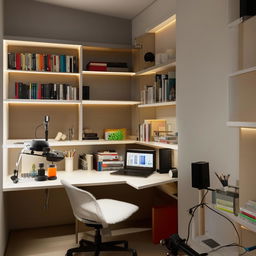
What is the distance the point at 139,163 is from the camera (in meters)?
3.61

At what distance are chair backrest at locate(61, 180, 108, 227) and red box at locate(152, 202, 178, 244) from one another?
0.77 meters

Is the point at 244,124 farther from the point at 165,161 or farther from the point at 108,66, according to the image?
the point at 108,66

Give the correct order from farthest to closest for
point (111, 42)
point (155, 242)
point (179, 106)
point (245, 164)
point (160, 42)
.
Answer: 1. point (111, 42)
2. point (160, 42)
3. point (155, 242)
4. point (179, 106)
5. point (245, 164)

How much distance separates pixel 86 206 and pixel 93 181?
0.52 m

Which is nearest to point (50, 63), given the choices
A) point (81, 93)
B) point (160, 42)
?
Answer: point (81, 93)

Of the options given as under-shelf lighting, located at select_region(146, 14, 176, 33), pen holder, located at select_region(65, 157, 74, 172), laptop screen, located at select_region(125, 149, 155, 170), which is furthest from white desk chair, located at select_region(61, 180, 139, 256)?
under-shelf lighting, located at select_region(146, 14, 176, 33)

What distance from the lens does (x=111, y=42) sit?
4195 mm

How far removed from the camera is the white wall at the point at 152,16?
3295 mm

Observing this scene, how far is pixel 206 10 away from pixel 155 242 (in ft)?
7.75

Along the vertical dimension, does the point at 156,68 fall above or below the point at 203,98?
above

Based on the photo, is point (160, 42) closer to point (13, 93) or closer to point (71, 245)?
point (13, 93)

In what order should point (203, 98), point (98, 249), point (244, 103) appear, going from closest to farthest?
point (244, 103)
point (203, 98)
point (98, 249)

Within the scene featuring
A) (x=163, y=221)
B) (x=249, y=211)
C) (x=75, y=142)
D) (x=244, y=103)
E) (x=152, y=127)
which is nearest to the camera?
(x=249, y=211)

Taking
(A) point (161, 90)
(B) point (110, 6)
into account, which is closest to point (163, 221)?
(A) point (161, 90)
